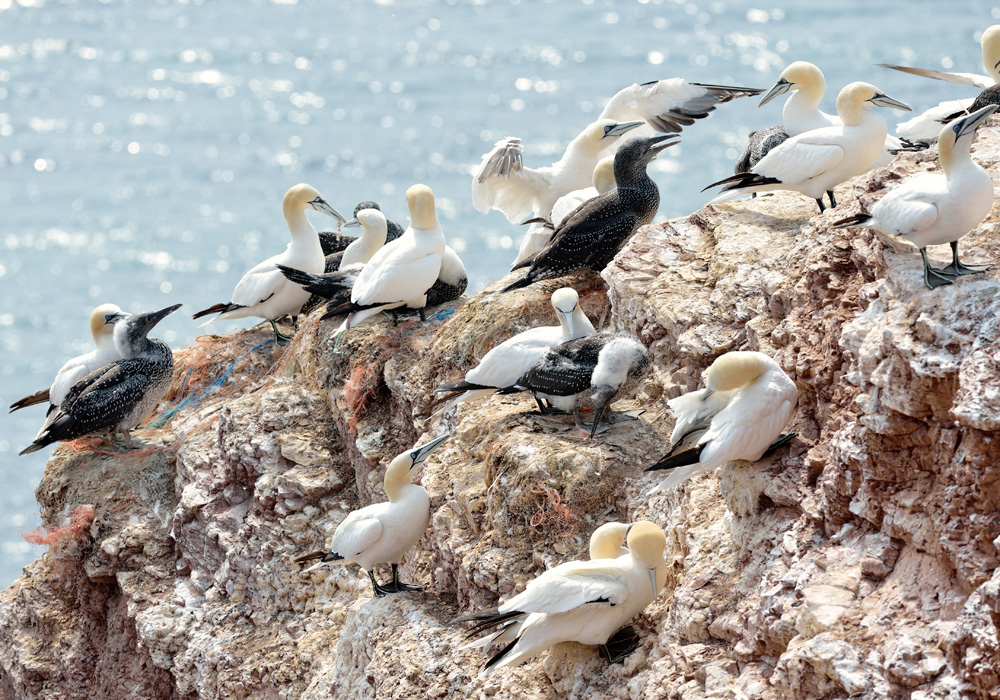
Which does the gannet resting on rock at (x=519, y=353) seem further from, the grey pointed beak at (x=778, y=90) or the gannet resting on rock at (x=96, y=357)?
the gannet resting on rock at (x=96, y=357)

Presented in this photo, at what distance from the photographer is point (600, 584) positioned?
16.1 ft

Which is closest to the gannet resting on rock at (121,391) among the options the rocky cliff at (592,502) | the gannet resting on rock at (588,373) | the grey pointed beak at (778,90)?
the rocky cliff at (592,502)

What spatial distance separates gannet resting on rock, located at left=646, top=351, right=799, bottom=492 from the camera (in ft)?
15.3

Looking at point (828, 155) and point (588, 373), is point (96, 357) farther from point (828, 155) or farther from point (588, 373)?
point (828, 155)

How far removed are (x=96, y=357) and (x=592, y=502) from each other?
5736 millimetres

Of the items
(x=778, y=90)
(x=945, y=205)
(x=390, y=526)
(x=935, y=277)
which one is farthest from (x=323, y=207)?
(x=935, y=277)

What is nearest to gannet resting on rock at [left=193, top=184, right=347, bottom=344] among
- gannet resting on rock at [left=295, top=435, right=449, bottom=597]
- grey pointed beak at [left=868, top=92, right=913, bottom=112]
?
gannet resting on rock at [left=295, top=435, right=449, bottom=597]

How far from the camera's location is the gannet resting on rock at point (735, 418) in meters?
4.65

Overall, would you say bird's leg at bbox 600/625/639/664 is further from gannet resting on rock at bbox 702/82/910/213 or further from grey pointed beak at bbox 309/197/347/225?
grey pointed beak at bbox 309/197/347/225

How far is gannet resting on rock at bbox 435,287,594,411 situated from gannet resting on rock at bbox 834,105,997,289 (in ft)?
7.79

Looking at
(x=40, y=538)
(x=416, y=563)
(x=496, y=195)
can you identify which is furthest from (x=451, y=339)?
(x=40, y=538)

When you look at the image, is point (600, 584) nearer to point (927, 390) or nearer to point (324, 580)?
point (927, 390)

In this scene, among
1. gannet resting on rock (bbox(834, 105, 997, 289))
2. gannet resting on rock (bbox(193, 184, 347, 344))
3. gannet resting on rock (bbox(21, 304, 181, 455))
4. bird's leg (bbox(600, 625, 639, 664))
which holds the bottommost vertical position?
gannet resting on rock (bbox(21, 304, 181, 455))

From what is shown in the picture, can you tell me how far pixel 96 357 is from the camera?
9938mm
